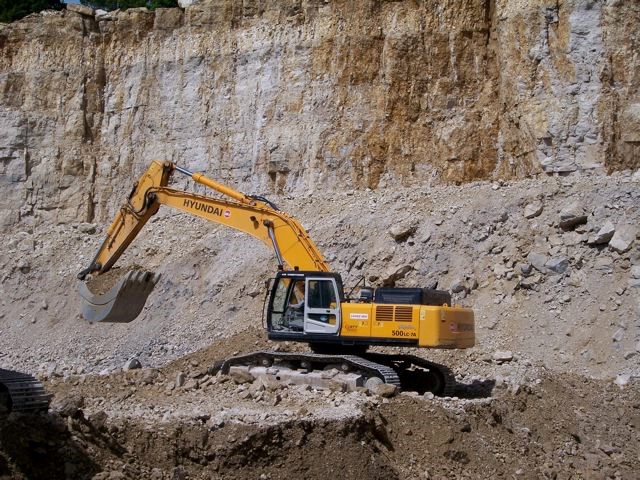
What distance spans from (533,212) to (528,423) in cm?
686

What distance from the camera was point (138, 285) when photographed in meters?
18.3

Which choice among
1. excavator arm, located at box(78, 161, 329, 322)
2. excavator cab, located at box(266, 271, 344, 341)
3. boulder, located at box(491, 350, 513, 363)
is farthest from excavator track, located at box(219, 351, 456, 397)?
boulder, located at box(491, 350, 513, 363)

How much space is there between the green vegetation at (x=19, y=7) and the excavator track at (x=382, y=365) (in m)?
27.3

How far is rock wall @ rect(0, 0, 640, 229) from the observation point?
20703 millimetres

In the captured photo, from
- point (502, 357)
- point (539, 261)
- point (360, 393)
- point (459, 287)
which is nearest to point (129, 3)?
point (459, 287)

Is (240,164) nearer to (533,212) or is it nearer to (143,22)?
(143,22)

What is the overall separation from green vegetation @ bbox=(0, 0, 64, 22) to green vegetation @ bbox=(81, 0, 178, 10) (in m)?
3.10

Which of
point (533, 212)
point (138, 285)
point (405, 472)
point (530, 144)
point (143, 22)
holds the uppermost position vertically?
point (143, 22)

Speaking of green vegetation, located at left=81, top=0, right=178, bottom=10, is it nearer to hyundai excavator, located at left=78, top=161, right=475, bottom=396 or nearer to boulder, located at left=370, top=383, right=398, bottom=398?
hyundai excavator, located at left=78, top=161, right=475, bottom=396

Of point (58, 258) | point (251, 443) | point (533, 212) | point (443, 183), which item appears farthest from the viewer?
point (58, 258)

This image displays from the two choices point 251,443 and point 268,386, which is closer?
point 251,443

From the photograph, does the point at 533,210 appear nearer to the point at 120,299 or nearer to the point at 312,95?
the point at 120,299

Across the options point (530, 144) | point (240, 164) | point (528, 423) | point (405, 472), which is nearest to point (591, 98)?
point (530, 144)

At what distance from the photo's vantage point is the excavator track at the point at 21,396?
8.56m
